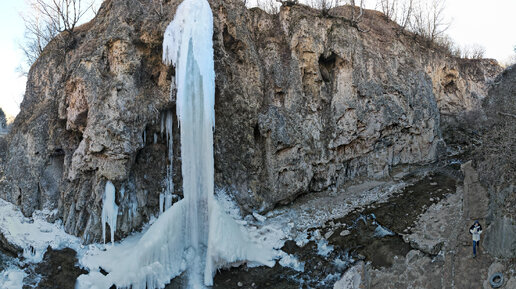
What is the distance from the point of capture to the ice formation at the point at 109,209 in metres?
10.5

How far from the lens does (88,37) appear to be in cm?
1248

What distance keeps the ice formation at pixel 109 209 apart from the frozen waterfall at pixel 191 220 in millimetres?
654

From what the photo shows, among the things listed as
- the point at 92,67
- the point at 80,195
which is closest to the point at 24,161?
the point at 80,195

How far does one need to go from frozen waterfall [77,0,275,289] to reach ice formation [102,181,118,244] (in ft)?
2.15

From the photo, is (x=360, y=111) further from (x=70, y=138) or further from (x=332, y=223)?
(x=70, y=138)

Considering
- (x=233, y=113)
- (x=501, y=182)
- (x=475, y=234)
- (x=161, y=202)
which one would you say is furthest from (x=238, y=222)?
(x=501, y=182)

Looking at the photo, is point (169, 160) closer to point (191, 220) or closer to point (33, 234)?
point (191, 220)

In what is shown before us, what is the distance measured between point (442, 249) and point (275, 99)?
8161 millimetres

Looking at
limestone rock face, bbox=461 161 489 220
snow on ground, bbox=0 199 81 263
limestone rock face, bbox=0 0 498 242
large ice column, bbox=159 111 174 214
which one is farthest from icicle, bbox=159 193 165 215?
limestone rock face, bbox=461 161 489 220

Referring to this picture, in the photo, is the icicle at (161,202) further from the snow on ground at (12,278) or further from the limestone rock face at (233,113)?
the snow on ground at (12,278)

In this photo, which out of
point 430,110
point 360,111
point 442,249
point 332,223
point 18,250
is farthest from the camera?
point 430,110

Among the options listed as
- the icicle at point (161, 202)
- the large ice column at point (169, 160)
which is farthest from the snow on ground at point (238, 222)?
the large ice column at point (169, 160)

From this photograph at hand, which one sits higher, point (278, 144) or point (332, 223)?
point (278, 144)

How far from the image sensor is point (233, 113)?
12.7m
